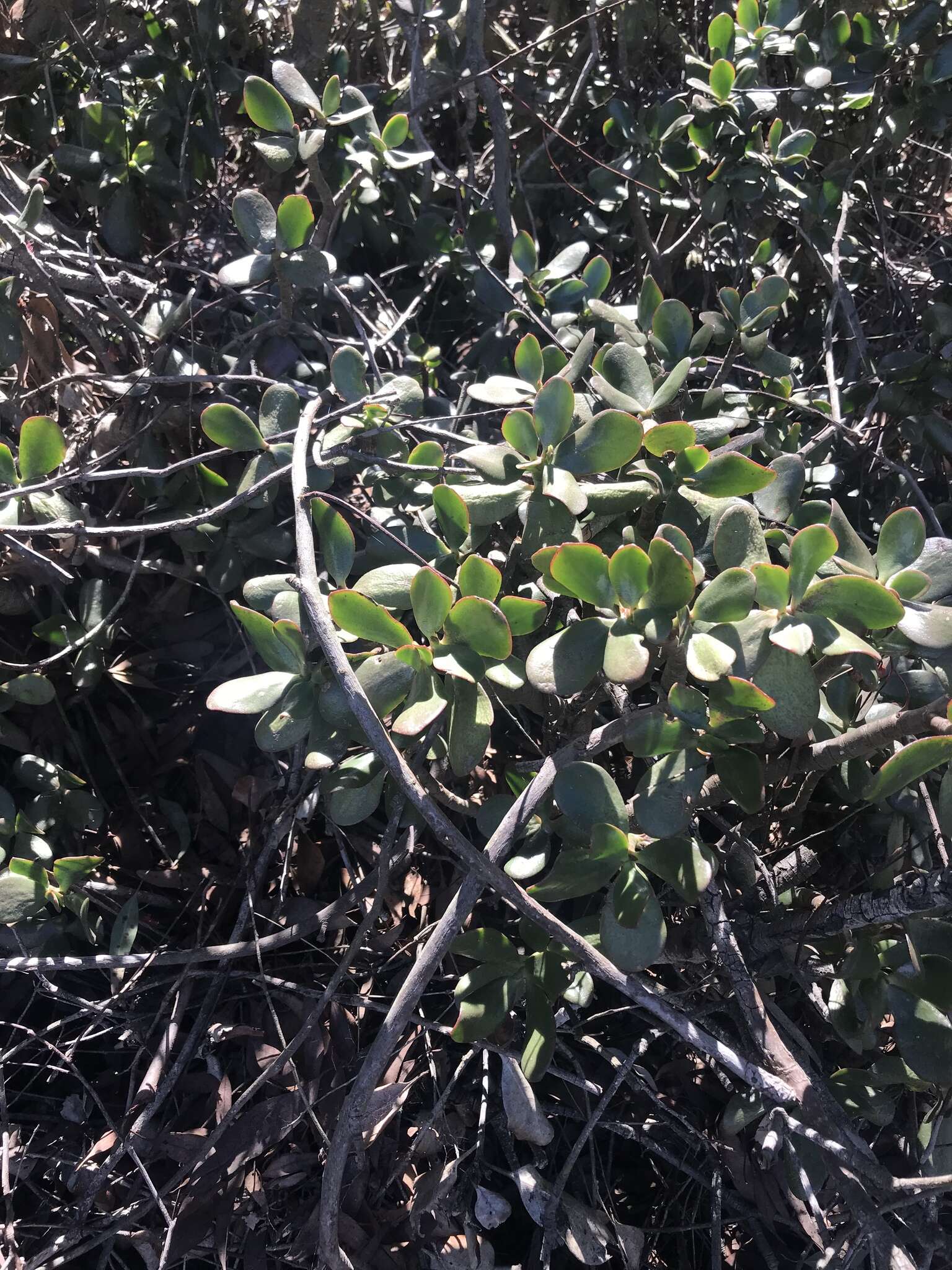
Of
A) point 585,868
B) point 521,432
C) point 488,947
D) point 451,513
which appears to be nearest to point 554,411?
point 521,432

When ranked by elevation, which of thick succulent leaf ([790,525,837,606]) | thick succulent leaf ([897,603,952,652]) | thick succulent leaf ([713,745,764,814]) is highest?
thick succulent leaf ([790,525,837,606])

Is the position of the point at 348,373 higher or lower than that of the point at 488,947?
higher

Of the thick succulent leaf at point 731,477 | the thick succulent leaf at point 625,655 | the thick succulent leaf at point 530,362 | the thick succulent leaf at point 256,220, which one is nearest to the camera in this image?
the thick succulent leaf at point 625,655

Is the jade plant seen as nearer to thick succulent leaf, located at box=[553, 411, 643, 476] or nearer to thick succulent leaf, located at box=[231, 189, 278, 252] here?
thick succulent leaf, located at box=[553, 411, 643, 476]

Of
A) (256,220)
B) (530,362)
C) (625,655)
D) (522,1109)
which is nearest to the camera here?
(625,655)

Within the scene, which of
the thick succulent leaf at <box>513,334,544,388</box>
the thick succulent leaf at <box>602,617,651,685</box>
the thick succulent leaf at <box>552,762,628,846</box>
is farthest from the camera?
the thick succulent leaf at <box>513,334,544,388</box>

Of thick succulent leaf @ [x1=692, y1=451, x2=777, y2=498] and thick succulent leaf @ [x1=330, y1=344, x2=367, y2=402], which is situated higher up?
thick succulent leaf @ [x1=330, y1=344, x2=367, y2=402]

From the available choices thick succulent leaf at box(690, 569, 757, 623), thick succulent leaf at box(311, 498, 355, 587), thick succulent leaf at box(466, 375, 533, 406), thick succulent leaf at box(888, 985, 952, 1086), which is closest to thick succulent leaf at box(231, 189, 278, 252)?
thick succulent leaf at box(466, 375, 533, 406)

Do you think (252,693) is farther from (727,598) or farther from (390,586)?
(727,598)

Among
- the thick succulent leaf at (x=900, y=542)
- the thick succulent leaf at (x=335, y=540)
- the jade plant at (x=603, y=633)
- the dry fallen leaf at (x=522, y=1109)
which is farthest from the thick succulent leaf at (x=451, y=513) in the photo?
the dry fallen leaf at (x=522, y=1109)

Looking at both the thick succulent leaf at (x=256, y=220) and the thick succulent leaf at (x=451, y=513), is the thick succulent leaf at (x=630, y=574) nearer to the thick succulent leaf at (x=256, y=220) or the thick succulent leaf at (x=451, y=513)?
the thick succulent leaf at (x=451, y=513)

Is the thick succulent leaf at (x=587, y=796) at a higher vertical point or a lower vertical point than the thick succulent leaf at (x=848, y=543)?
lower

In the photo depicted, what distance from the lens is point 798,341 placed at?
6.28ft

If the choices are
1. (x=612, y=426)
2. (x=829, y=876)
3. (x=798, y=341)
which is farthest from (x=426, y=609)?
(x=798, y=341)
